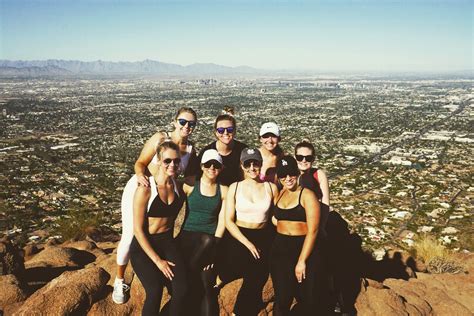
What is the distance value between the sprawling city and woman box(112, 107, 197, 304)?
1011 centimetres

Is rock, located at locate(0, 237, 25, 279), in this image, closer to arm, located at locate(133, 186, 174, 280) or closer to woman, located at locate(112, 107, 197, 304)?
woman, located at locate(112, 107, 197, 304)

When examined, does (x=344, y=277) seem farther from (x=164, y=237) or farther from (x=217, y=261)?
(x=164, y=237)

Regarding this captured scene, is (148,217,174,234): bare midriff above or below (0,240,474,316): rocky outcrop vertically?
above

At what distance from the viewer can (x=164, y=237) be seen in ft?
16.2

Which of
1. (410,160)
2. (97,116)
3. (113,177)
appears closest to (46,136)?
(97,116)

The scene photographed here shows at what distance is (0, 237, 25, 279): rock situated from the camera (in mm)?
7146

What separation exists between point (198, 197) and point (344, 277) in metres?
3.08

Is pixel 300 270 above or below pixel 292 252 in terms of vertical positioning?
below

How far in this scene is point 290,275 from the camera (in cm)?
495

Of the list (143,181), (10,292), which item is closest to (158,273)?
(143,181)

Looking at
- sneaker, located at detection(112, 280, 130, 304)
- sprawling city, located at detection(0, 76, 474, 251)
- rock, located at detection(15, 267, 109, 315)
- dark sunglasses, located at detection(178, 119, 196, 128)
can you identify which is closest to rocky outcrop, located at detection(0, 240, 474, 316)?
rock, located at detection(15, 267, 109, 315)

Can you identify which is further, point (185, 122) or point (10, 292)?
point (10, 292)

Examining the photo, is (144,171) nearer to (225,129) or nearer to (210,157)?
(210,157)

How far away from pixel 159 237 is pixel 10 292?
2909 millimetres
